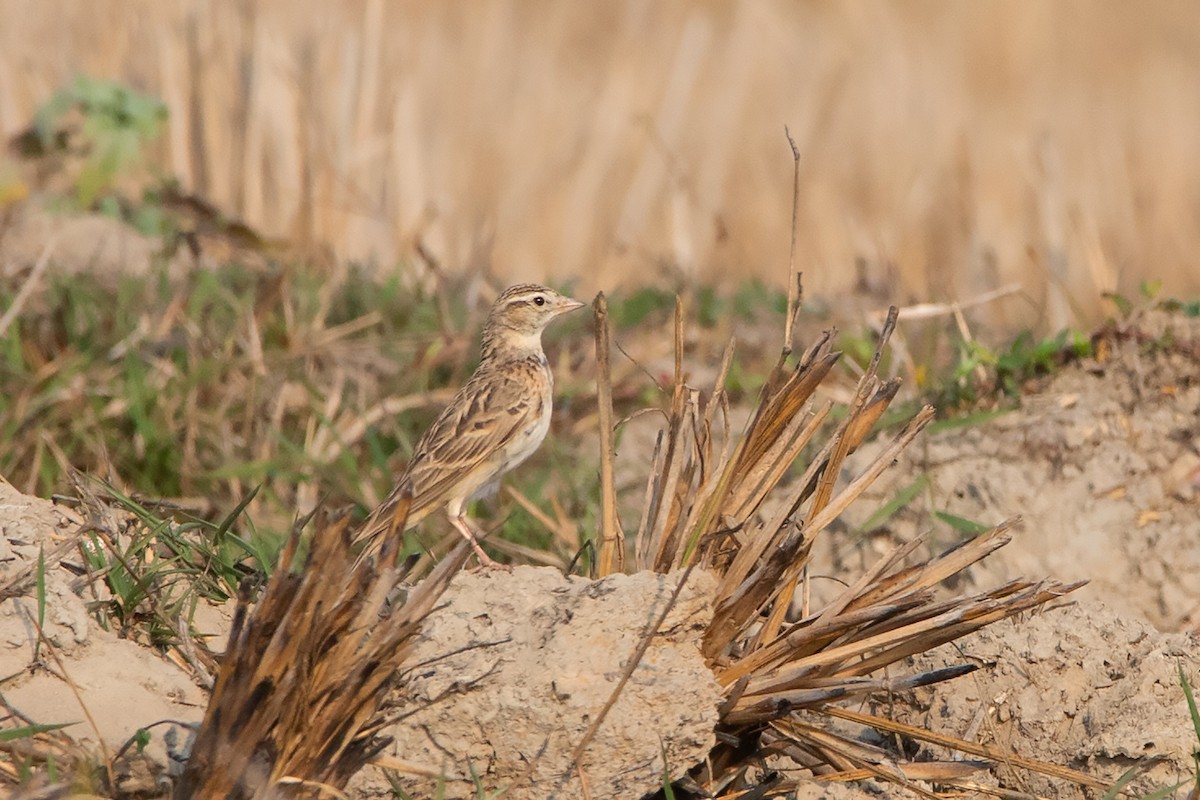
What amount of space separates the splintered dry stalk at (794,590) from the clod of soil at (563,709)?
0.16 metres

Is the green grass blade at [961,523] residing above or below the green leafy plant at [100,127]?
below

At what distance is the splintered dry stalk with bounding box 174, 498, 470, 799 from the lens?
110 inches

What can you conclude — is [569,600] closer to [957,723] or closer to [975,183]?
[957,723]

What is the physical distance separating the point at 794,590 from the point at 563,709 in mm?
668

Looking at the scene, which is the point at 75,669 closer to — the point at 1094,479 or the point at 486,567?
the point at 486,567

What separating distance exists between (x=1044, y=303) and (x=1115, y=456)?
128cm

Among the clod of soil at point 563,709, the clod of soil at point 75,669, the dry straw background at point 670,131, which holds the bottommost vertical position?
the dry straw background at point 670,131

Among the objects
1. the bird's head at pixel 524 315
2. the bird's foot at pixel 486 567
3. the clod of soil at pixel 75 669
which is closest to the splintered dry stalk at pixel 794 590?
the bird's foot at pixel 486 567

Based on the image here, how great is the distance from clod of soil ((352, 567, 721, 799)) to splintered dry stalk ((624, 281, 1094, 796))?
16cm

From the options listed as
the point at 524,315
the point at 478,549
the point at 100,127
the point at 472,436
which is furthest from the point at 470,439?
the point at 100,127

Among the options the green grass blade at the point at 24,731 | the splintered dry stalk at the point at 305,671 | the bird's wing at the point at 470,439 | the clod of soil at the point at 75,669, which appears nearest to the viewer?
the splintered dry stalk at the point at 305,671

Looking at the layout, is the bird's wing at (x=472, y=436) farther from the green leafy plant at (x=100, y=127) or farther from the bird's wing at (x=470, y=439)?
the green leafy plant at (x=100, y=127)

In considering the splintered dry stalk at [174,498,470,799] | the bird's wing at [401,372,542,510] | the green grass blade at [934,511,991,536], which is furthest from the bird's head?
the splintered dry stalk at [174,498,470,799]

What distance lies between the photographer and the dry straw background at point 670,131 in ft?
30.4
